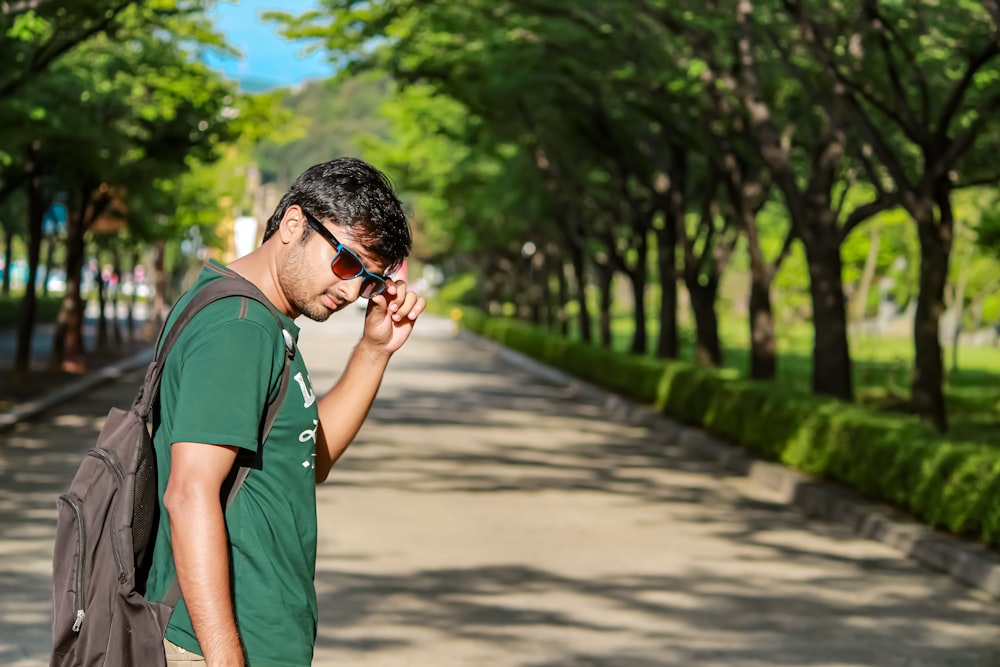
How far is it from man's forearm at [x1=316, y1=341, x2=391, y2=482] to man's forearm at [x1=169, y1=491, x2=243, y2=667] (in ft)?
2.26

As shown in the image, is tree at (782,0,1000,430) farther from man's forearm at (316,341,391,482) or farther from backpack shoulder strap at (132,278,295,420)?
backpack shoulder strap at (132,278,295,420)

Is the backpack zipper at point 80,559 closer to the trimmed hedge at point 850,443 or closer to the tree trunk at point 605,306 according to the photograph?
the trimmed hedge at point 850,443

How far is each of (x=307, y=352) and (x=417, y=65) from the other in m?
17.8

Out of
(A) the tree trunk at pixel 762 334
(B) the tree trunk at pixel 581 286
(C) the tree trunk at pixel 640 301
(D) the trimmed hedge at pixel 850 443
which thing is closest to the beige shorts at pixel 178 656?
(D) the trimmed hedge at pixel 850 443

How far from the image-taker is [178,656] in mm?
3176

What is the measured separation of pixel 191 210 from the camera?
43125 millimetres

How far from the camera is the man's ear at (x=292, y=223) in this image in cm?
321

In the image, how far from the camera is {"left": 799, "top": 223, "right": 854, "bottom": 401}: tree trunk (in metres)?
18.4

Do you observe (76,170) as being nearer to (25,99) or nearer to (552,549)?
(25,99)

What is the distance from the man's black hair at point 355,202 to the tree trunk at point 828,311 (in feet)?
50.1

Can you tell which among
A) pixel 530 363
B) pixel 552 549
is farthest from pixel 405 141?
pixel 552 549

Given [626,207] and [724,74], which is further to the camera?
[626,207]

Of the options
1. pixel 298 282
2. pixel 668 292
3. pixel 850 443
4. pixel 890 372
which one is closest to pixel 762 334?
pixel 890 372

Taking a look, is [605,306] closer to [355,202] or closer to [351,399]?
[351,399]
